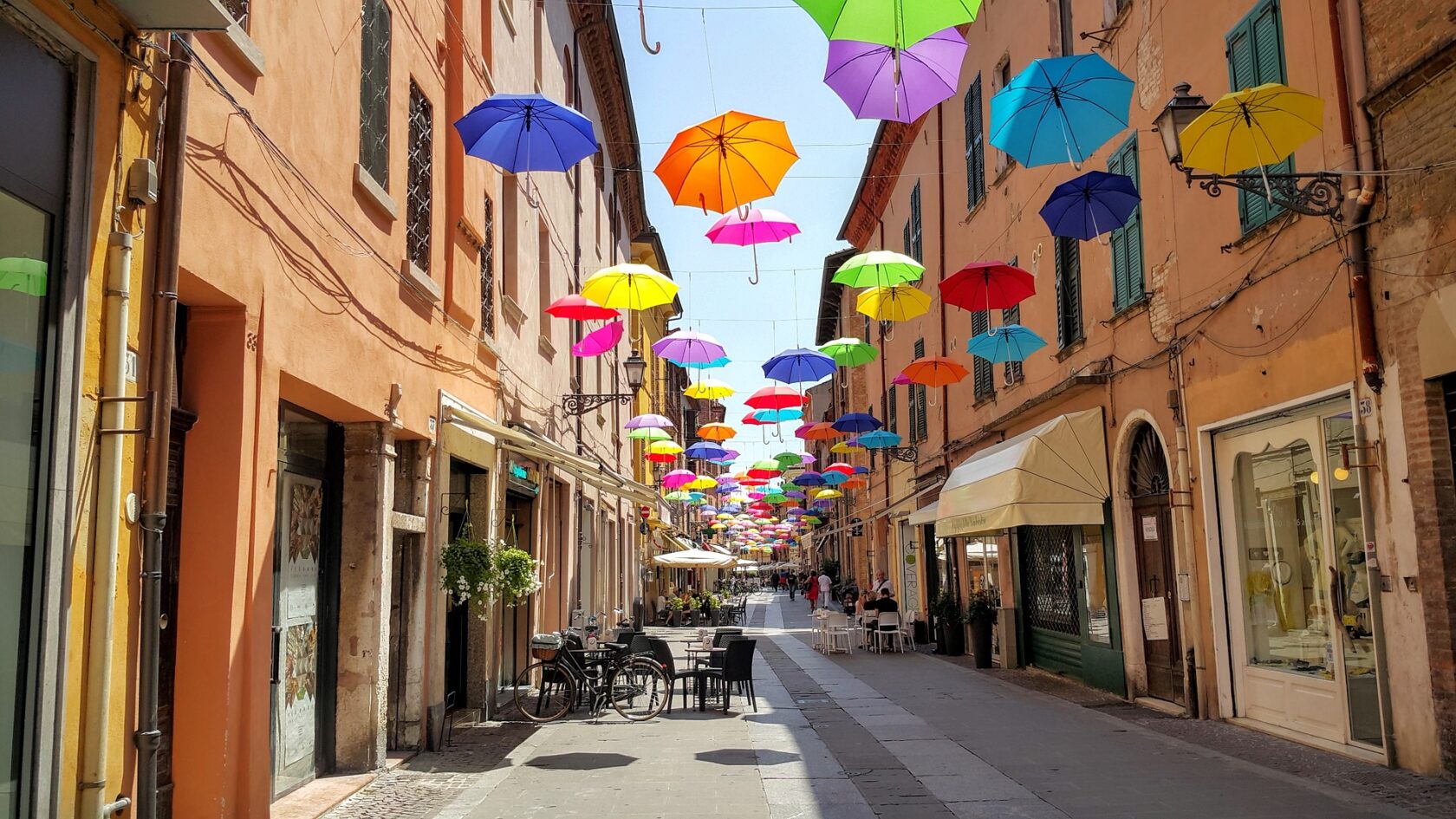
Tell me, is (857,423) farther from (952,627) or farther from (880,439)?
(952,627)

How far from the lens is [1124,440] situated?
1357cm

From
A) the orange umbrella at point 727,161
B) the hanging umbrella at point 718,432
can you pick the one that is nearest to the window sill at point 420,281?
the orange umbrella at point 727,161

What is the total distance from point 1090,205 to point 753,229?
3.81 metres

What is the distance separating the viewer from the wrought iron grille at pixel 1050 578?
1591cm

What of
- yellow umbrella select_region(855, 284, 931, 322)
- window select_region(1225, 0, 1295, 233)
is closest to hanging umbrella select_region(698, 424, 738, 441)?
yellow umbrella select_region(855, 284, 931, 322)

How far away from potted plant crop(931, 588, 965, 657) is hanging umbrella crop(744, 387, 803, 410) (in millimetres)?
5128

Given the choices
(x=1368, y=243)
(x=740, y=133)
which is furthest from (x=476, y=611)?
(x=1368, y=243)

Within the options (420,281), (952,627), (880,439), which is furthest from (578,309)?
(880,439)

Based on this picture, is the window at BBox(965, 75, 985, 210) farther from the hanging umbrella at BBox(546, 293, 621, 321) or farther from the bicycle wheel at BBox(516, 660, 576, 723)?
the bicycle wheel at BBox(516, 660, 576, 723)

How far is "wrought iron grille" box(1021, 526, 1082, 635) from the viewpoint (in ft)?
52.2

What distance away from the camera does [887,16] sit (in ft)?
24.9

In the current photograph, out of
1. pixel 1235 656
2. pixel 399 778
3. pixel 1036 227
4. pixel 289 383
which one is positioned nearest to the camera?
pixel 289 383

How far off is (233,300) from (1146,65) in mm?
10492

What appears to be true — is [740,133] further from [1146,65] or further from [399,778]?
[399,778]
